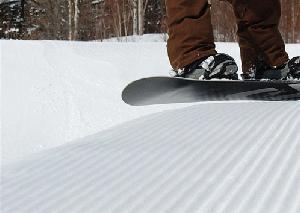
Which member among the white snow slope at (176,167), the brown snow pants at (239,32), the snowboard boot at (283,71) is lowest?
the white snow slope at (176,167)

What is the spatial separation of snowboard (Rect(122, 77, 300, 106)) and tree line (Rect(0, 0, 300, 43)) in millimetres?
11773

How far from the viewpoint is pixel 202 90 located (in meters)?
1.49

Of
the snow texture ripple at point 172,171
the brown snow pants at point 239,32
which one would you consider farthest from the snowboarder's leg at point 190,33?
the snow texture ripple at point 172,171

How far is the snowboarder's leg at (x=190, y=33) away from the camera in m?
→ 1.51

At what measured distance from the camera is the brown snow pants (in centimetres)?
152

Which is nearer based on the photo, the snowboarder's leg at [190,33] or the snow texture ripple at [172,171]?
the snow texture ripple at [172,171]

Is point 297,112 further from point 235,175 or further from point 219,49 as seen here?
point 219,49

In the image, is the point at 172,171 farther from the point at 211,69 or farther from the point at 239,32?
the point at 239,32

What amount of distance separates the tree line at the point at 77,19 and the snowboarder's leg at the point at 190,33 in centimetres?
1172

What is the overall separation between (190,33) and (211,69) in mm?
125

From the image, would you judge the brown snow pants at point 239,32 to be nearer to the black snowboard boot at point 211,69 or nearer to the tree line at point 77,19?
the black snowboard boot at point 211,69

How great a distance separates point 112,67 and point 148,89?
1.40 m

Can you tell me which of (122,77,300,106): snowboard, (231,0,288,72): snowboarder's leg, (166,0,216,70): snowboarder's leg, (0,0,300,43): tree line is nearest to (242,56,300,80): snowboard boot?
(231,0,288,72): snowboarder's leg

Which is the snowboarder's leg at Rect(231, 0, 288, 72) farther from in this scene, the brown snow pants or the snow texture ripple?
the snow texture ripple
